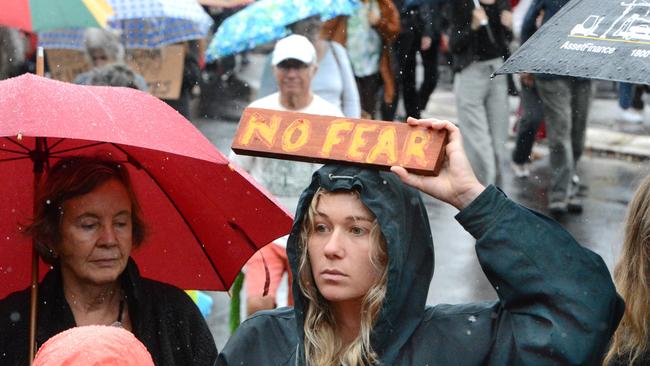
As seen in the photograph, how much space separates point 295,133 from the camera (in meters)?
3.49

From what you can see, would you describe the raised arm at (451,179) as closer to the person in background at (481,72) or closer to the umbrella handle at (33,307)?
the umbrella handle at (33,307)

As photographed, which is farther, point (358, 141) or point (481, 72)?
point (481, 72)

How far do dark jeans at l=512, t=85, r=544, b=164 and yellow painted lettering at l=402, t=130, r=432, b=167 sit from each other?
342 inches

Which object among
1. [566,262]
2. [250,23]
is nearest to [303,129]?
[566,262]

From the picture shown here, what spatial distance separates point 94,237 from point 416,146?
139cm

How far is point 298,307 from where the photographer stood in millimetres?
3531

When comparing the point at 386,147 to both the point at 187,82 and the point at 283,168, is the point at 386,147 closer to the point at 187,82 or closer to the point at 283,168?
the point at 283,168

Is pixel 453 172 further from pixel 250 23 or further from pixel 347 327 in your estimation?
pixel 250 23

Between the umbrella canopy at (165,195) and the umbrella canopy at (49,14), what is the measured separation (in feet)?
8.84

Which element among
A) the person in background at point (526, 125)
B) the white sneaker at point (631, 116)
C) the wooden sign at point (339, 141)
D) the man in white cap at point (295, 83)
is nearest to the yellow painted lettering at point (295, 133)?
the wooden sign at point (339, 141)

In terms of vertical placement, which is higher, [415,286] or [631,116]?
[415,286]

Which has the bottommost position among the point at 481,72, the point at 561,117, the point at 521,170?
the point at 521,170

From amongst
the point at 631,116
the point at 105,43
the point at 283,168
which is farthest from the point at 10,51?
the point at 631,116

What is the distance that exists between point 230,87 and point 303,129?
17.3 metres
